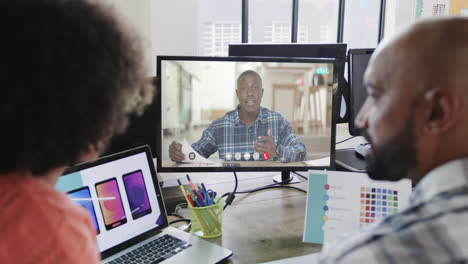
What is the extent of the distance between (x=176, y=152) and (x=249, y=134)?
9.1 inches

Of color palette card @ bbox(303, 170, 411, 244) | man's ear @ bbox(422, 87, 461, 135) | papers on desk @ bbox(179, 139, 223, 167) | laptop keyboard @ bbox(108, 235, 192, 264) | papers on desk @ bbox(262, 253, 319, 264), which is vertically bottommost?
papers on desk @ bbox(262, 253, 319, 264)

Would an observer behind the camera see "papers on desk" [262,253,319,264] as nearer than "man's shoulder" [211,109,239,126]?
Yes

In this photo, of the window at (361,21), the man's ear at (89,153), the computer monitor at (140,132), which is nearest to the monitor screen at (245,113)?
the computer monitor at (140,132)

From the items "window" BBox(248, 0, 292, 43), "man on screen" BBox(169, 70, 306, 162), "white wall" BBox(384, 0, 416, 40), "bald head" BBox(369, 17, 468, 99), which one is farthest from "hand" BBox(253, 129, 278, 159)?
"white wall" BBox(384, 0, 416, 40)

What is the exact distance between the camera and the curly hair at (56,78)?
0.39 metres

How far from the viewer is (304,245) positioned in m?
0.93

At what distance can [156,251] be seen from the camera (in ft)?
2.84

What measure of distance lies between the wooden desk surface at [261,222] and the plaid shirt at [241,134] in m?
0.17

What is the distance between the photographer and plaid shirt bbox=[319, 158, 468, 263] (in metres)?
0.40

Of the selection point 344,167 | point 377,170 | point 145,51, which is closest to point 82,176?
point 145,51

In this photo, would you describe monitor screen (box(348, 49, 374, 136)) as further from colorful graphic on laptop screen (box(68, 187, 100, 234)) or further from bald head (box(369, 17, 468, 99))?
colorful graphic on laptop screen (box(68, 187, 100, 234))

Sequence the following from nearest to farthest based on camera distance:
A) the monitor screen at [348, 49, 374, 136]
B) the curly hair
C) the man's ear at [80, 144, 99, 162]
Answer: the curly hair < the man's ear at [80, 144, 99, 162] < the monitor screen at [348, 49, 374, 136]

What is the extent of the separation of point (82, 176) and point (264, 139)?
55cm

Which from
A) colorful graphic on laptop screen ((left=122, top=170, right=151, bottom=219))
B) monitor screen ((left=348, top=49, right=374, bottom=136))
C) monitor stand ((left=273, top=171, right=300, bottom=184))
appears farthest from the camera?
monitor stand ((left=273, top=171, right=300, bottom=184))
